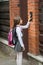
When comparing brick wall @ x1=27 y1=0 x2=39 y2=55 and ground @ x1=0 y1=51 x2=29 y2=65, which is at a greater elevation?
brick wall @ x1=27 y1=0 x2=39 y2=55

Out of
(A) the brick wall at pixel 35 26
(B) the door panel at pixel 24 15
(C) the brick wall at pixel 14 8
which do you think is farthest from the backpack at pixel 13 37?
(C) the brick wall at pixel 14 8

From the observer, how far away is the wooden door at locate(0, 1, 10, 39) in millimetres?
12852

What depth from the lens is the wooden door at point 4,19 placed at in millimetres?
12852

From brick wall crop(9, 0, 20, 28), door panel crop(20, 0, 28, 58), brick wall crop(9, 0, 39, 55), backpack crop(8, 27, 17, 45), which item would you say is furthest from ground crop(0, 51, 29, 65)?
backpack crop(8, 27, 17, 45)

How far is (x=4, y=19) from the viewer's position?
1338 cm

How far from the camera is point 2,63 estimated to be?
415 inches

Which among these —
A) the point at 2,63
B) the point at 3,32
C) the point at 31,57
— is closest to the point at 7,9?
the point at 3,32

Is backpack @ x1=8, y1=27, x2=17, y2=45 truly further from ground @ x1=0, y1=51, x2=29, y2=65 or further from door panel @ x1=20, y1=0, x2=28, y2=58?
door panel @ x1=20, y1=0, x2=28, y2=58

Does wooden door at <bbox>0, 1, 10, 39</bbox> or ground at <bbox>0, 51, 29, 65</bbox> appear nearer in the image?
ground at <bbox>0, 51, 29, 65</bbox>

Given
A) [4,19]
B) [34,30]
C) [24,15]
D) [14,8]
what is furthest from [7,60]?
[4,19]

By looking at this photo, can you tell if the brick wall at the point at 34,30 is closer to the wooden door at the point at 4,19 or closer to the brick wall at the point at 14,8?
the brick wall at the point at 14,8

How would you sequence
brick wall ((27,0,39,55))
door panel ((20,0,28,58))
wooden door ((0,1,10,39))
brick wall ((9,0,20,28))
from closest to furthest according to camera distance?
brick wall ((27,0,39,55))
door panel ((20,0,28,58))
brick wall ((9,0,20,28))
wooden door ((0,1,10,39))

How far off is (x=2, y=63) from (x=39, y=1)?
274 cm

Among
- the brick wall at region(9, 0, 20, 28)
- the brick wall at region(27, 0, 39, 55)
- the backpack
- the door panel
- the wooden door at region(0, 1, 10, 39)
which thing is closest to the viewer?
the backpack
